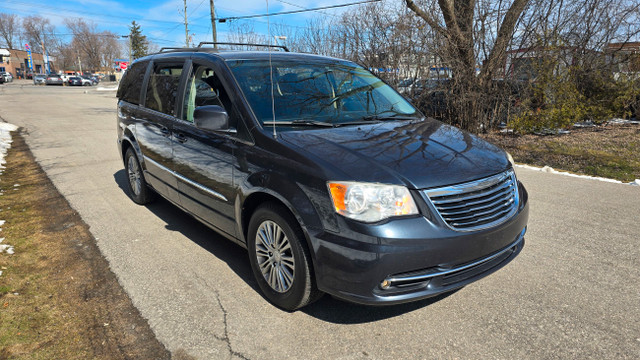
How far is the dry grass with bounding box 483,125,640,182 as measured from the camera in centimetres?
753

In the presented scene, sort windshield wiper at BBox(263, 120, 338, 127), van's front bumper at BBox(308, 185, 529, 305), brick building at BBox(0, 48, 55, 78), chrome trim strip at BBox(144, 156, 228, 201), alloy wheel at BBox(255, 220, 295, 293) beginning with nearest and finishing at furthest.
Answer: van's front bumper at BBox(308, 185, 529, 305) → alloy wheel at BBox(255, 220, 295, 293) → windshield wiper at BBox(263, 120, 338, 127) → chrome trim strip at BBox(144, 156, 228, 201) → brick building at BBox(0, 48, 55, 78)

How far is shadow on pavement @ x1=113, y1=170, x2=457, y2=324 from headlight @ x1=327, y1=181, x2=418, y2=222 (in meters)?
0.89

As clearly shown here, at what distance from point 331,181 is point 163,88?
2.87 m

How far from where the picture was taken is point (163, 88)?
4.59 metres

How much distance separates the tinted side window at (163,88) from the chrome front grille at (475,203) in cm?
284

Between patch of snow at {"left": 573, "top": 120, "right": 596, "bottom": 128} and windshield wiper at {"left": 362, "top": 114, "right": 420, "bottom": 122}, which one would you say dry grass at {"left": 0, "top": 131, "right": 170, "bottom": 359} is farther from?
patch of snow at {"left": 573, "top": 120, "right": 596, "bottom": 128}

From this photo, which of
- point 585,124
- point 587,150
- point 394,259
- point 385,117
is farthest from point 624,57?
point 394,259

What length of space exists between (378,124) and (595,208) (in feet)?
11.5

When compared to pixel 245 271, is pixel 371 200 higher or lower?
higher

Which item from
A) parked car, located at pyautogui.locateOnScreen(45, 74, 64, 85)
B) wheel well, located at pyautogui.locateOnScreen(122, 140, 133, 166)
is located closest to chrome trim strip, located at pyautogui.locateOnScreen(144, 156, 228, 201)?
wheel well, located at pyautogui.locateOnScreen(122, 140, 133, 166)

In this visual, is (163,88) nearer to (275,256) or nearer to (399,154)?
(275,256)

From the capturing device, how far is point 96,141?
34.8 ft

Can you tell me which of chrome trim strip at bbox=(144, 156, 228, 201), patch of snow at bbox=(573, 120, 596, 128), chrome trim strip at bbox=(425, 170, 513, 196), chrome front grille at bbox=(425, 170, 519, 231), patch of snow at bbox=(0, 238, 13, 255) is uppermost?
chrome trim strip at bbox=(425, 170, 513, 196)

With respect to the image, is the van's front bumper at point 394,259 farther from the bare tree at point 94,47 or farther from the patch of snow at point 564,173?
the bare tree at point 94,47
